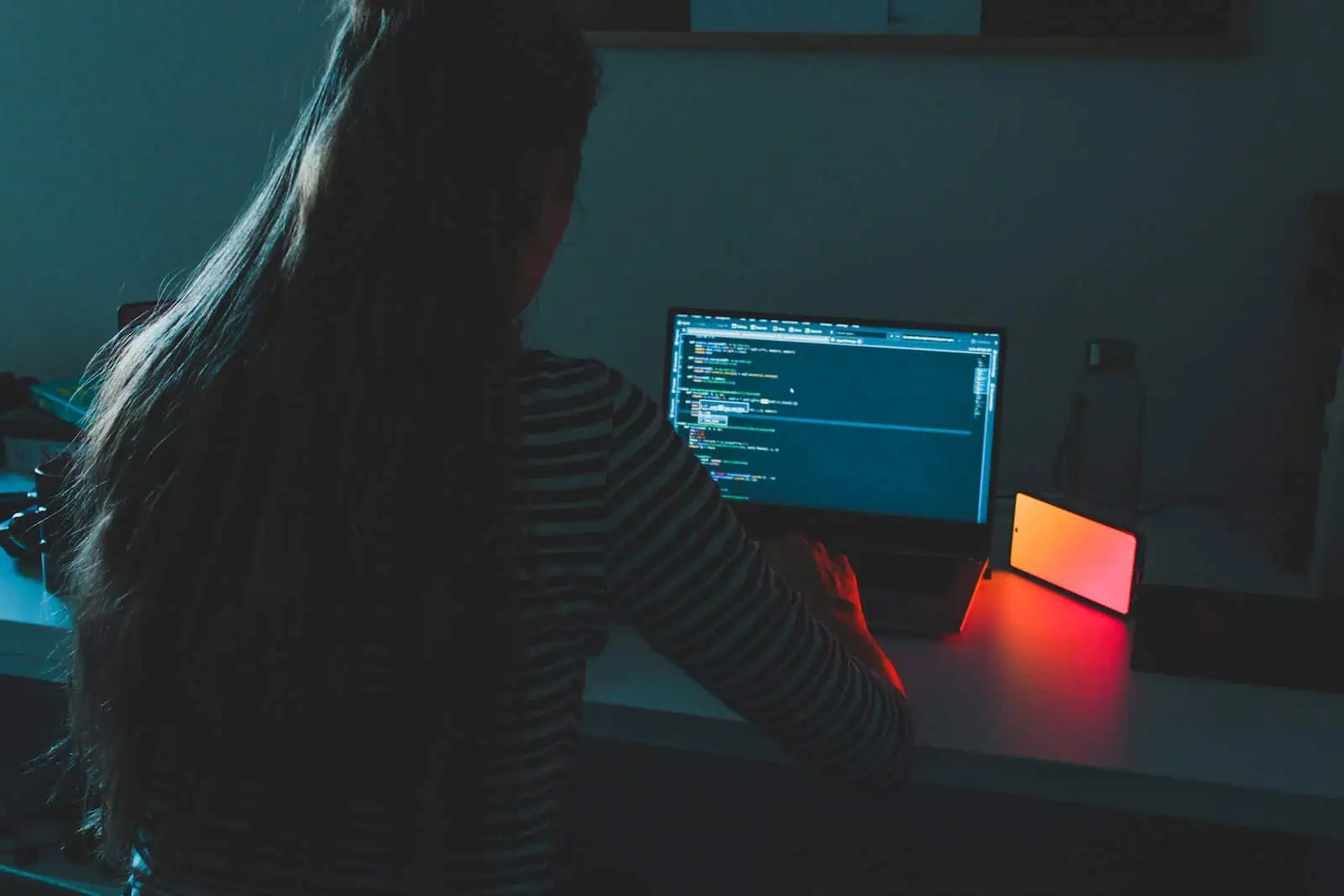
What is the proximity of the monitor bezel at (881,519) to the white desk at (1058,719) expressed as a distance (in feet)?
0.44

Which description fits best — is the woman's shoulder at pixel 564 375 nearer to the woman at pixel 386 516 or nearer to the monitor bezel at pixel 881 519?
the woman at pixel 386 516

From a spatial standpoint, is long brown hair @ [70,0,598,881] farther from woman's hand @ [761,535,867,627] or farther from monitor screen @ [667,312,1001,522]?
monitor screen @ [667,312,1001,522]

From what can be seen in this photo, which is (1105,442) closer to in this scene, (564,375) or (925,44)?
(925,44)

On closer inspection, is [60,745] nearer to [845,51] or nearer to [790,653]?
[790,653]

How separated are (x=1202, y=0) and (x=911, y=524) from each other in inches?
30.2

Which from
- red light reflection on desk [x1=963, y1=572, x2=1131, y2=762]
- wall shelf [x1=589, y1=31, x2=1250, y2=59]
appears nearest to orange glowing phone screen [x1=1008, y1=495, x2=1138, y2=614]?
red light reflection on desk [x1=963, y1=572, x2=1131, y2=762]

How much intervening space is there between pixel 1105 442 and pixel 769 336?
20.4 inches

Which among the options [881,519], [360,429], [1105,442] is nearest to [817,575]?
[881,519]

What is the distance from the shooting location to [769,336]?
1.55 m

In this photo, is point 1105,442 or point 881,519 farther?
point 1105,442

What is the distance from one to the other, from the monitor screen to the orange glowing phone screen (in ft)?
0.19

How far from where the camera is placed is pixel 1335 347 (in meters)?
1.54

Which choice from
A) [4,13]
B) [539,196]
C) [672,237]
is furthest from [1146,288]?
[4,13]

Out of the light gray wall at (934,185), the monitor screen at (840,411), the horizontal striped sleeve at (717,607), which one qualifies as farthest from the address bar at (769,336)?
the horizontal striped sleeve at (717,607)
